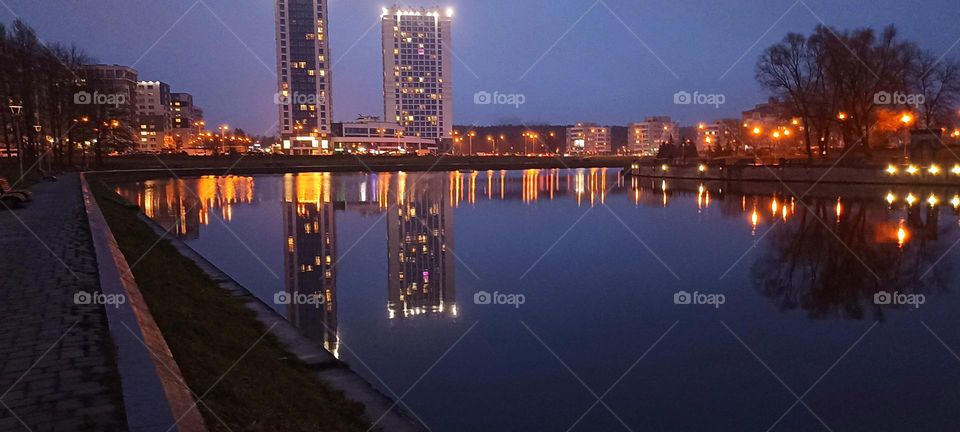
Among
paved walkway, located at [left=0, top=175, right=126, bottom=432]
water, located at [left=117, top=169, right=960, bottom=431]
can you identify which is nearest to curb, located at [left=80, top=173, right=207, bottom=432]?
paved walkway, located at [left=0, top=175, right=126, bottom=432]

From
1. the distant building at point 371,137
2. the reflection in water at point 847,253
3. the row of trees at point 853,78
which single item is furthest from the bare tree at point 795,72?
the distant building at point 371,137

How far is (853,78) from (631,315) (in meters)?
46.6

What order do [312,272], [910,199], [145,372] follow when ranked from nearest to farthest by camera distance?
[145,372] → [312,272] → [910,199]

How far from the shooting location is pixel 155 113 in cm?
18362

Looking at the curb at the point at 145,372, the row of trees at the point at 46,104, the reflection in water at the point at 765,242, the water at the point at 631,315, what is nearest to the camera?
the curb at the point at 145,372

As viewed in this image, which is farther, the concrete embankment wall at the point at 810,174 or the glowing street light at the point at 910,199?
the concrete embankment wall at the point at 810,174

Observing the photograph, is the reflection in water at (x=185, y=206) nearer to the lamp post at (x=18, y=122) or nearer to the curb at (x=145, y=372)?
the lamp post at (x=18, y=122)

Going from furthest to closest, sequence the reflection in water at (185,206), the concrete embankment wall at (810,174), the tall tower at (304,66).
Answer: the tall tower at (304,66) → the concrete embankment wall at (810,174) → the reflection in water at (185,206)

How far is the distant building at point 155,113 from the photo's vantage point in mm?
154875

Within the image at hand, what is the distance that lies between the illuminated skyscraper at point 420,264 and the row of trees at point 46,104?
31313mm

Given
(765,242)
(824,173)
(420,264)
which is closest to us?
(420,264)

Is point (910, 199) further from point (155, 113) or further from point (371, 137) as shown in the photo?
point (155, 113)

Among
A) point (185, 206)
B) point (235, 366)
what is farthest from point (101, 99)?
point (235, 366)

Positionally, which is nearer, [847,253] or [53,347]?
[53,347]
